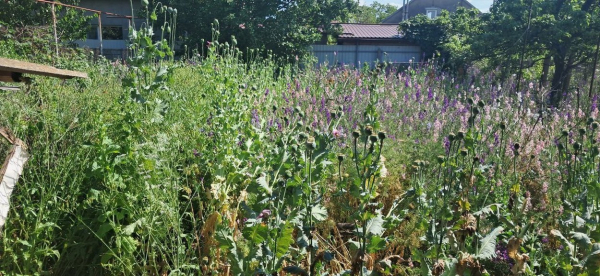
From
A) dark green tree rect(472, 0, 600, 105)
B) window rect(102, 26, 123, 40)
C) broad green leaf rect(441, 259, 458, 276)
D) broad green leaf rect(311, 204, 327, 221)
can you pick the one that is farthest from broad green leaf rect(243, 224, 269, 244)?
window rect(102, 26, 123, 40)

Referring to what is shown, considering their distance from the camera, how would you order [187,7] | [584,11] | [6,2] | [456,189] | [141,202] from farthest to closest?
1. [187,7]
2. [6,2]
3. [584,11]
4. [141,202]
5. [456,189]

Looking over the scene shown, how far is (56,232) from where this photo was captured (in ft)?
9.32

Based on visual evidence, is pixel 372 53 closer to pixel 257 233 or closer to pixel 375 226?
pixel 375 226

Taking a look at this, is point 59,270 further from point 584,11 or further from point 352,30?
point 352,30

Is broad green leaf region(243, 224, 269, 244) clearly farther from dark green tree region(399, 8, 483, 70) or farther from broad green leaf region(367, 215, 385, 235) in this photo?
dark green tree region(399, 8, 483, 70)

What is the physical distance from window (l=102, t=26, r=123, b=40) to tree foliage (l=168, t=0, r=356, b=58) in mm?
5720

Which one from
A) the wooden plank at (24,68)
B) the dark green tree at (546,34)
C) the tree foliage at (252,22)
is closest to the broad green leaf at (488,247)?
the wooden plank at (24,68)

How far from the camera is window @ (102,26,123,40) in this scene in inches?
997

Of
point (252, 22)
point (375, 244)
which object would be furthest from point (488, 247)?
point (252, 22)

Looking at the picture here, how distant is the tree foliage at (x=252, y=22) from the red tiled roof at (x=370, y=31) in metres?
5.95

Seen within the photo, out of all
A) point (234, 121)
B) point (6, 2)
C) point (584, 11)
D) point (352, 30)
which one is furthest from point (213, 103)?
point (352, 30)

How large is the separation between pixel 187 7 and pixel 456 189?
19.9 m

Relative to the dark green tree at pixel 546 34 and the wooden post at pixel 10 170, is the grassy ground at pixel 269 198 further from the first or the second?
the dark green tree at pixel 546 34

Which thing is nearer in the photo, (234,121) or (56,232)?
(56,232)
